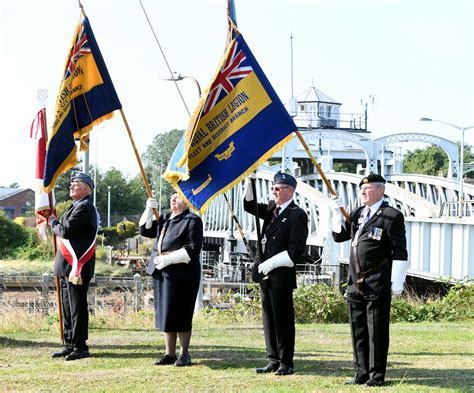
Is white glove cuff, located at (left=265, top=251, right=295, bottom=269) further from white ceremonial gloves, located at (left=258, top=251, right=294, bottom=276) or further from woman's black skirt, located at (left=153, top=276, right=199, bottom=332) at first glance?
woman's black skirt, located at (left=153, top=276, right=199, bottom=332)

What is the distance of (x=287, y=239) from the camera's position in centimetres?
841

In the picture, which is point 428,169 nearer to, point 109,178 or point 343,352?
point 109,178

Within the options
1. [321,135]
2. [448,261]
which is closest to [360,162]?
[321,135]

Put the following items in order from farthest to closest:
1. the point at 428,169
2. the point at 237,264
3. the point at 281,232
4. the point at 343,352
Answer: the point at 428,169 → the point at 237,264 → the point at 343,352 → the point at 281,232

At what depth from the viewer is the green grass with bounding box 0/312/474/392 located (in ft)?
25.6

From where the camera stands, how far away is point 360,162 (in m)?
78.2

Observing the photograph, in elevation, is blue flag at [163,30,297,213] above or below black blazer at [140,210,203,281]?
above

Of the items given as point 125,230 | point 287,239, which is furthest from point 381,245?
point 125,230

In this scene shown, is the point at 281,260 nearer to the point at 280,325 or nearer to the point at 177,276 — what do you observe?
the point at 280,325

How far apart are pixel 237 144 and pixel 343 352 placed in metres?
2.57

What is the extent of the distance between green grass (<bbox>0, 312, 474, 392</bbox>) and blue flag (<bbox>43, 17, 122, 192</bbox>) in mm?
1913

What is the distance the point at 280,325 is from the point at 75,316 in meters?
2.17

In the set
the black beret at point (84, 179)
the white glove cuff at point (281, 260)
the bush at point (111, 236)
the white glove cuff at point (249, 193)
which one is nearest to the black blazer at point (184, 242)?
the white glove cuff at point (249, 193)

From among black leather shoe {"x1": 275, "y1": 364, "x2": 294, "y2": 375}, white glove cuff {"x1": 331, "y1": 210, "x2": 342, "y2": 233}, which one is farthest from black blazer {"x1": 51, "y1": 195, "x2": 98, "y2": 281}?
white glove cuff {"x1": 331, "y1": 210, "x2": 342, "y2": 233}
